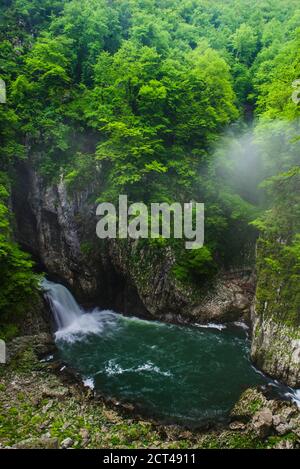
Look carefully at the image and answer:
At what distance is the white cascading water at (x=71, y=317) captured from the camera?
706 inches

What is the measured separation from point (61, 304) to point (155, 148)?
33.7ft

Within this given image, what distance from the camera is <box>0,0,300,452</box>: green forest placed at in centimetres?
1523

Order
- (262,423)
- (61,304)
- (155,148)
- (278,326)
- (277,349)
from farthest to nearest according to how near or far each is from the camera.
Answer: (155,148) < (61,304) < (278,326) < (277,349) < (262,423)

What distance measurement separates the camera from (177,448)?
1053 cm

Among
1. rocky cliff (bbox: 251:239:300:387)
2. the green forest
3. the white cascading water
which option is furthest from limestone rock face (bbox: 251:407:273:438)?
the white cascading water

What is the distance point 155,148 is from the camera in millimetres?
20875

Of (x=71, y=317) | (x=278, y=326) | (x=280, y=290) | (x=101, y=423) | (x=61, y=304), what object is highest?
(x=280, y=290)

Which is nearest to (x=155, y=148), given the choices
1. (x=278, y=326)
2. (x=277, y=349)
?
(x=278, y=326)

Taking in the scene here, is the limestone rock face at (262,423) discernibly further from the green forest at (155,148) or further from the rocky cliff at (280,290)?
the green forest at (155,148)

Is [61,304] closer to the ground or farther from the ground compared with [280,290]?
closer to the ground

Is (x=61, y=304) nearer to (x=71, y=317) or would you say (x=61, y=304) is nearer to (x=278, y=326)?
(x=71, y=317)

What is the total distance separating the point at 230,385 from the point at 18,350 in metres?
8.74
